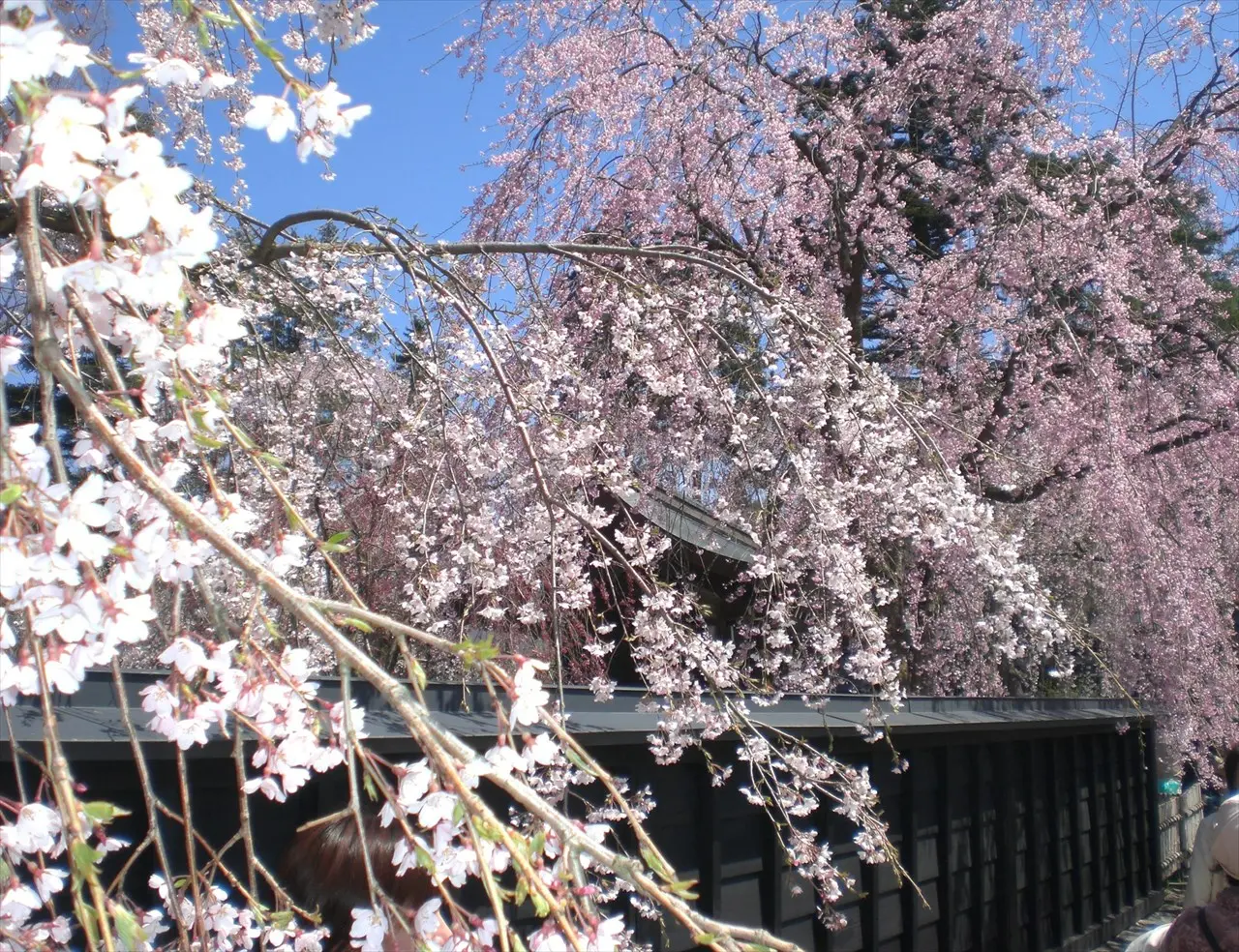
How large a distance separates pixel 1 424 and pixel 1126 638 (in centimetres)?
837

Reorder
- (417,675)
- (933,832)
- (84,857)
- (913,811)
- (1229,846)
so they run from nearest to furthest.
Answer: (84,857)
(417,675)
(1229,846)
(913,811)
(933,832)

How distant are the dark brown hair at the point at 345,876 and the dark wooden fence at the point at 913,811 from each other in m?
0.53

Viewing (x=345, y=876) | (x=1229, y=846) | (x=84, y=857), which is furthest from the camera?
(x=1229, y=846)

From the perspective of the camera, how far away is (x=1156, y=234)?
24.5 ft

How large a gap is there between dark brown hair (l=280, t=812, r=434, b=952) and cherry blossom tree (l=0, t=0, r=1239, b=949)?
2.4 inches

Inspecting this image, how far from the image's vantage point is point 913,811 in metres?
5.23

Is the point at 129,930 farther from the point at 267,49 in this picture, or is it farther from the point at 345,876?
the point at 267,49

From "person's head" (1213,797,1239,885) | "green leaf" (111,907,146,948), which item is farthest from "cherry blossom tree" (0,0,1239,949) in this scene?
"person's head" (1213,797,1239,885)

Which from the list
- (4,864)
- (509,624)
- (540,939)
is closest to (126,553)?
(4,864)

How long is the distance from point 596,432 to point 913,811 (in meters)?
2.85

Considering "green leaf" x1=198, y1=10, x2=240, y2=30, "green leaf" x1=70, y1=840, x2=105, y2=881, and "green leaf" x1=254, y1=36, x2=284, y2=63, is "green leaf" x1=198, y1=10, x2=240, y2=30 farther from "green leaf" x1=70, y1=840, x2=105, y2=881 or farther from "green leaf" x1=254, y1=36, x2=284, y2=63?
"green leaf" x1=70, y1=840, x2=105, y2=881

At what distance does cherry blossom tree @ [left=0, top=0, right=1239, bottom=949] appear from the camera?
1.10 metres

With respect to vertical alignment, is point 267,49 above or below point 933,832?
above

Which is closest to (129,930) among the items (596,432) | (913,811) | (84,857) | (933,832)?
(84,857)
